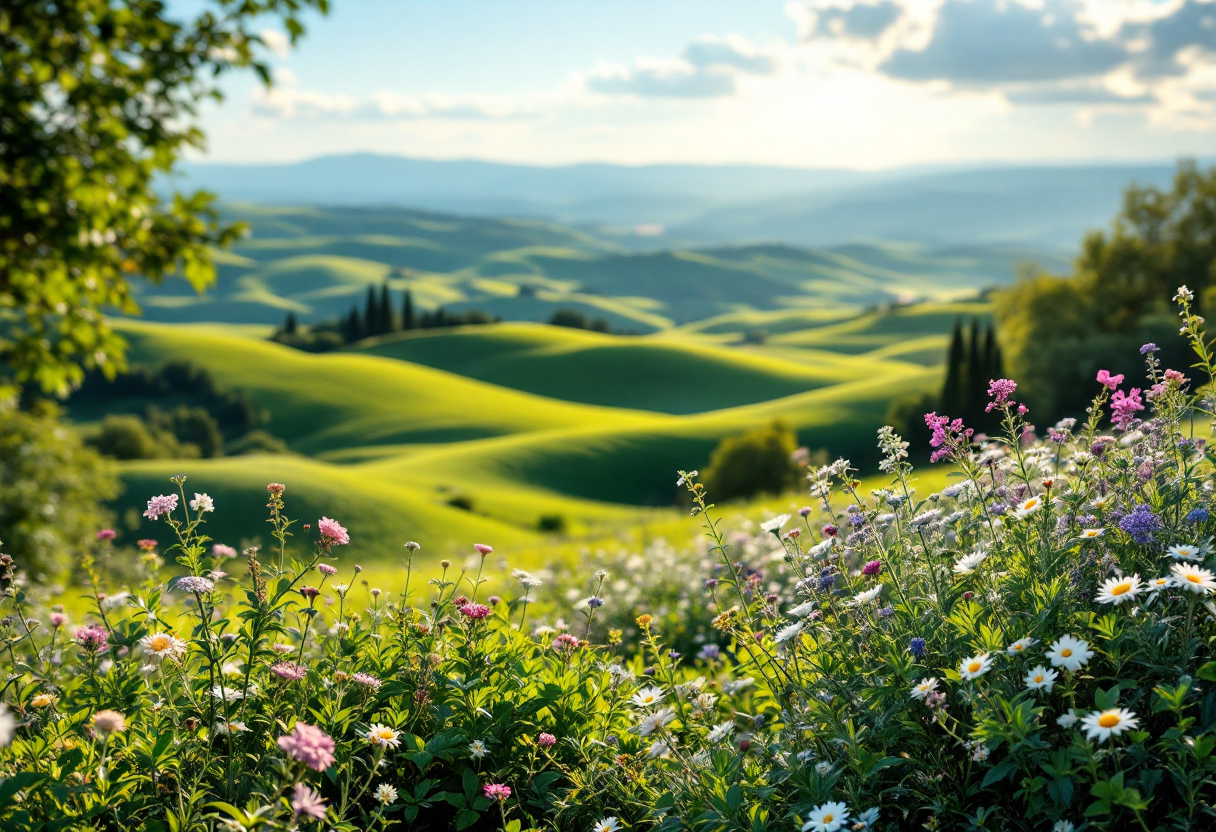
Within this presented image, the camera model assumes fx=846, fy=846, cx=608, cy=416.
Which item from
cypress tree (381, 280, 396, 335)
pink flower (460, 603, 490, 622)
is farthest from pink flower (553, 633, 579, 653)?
cypress tree (381, 280, 396, 335)

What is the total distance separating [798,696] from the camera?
3959 millimetres

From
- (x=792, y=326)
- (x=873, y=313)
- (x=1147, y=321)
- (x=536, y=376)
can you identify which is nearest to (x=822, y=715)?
(x=1147, y=321)

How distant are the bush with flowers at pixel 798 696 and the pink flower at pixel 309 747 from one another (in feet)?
0.86

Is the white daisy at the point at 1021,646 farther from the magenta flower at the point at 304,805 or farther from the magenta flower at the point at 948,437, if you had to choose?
the magenta flower at the point at 304,805

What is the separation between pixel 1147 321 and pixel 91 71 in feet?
165

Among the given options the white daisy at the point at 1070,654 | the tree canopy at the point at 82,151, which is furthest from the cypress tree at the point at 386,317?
the white daisy at the point at 1070,654

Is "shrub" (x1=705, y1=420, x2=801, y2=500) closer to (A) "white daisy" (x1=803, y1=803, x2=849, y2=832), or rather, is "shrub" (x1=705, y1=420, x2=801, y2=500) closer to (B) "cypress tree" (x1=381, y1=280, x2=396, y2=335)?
(A) "white daisy" (x1=803, y1=803, x2=849, y2=832)

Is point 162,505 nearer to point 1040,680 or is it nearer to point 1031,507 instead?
point 1040,680

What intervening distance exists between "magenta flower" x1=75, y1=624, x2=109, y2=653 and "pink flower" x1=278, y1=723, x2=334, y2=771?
217 cm

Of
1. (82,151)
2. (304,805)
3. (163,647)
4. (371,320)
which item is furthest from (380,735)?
(371,320)

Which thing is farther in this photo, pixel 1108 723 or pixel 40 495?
pixel 40 495

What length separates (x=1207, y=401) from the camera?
3787mm

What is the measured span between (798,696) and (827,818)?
118cm

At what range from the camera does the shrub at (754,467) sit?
49.0m
